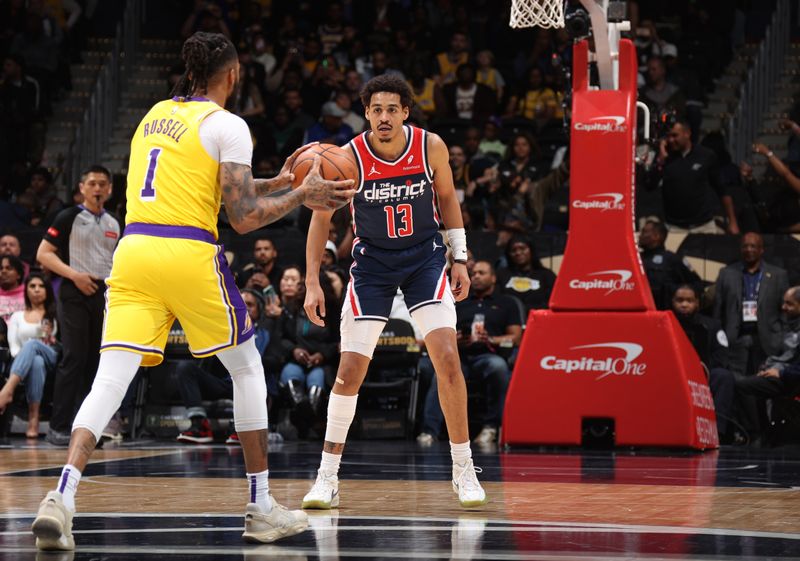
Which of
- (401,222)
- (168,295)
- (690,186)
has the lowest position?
(168,295)

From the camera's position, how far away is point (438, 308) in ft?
20.1

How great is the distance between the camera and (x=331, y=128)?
15.1 m

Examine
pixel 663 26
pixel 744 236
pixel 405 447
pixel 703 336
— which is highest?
pixel 663 26

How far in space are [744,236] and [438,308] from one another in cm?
633

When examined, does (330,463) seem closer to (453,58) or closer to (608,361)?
(608,361)

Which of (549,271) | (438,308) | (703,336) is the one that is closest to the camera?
(438,308)

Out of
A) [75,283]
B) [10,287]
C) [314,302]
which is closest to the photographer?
[314,302]

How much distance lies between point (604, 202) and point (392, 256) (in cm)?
399

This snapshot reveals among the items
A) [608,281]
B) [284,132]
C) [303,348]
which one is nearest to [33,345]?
[303,348]

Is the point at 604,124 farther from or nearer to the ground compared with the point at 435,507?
farther from the ground

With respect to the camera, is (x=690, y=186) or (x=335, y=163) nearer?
(x=335, y=163)

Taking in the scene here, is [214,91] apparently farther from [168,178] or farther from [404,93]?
[404,93]

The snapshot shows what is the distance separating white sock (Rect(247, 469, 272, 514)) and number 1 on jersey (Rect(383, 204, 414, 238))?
173 cm

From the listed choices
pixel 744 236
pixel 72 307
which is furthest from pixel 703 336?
pixel 72 307
